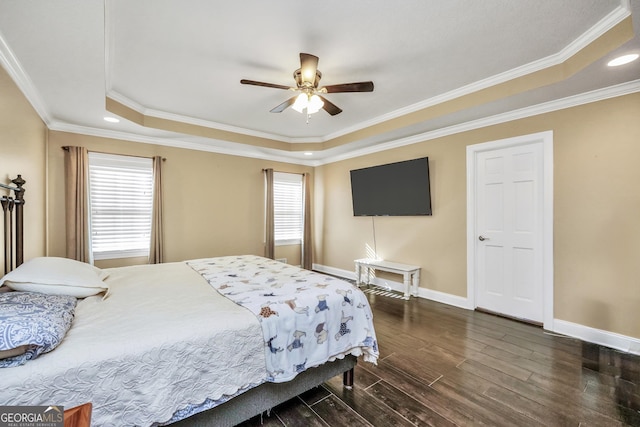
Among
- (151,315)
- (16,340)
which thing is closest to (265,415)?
(151,315)

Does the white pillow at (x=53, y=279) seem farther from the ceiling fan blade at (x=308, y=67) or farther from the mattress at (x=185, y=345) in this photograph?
the ceiling fan blade at (x=308, y=67)

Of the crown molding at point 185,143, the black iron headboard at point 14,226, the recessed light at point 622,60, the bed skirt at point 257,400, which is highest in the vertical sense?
the recessed light at point 622,60

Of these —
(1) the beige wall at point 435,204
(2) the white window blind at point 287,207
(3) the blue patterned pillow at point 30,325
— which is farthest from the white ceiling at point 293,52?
(2) the white window blind at point 287,207

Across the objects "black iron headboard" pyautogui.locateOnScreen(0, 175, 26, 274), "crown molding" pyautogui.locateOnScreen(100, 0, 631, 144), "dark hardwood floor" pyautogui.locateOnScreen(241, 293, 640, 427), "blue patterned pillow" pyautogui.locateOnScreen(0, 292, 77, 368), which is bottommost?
"dark hardwood floor" pyautogui.locateOnScreen(241, 293, 640, 427)

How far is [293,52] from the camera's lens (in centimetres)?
243

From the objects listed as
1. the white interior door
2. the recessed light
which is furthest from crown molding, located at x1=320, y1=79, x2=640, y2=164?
the recessed light

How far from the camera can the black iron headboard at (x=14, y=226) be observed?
7.10 ft

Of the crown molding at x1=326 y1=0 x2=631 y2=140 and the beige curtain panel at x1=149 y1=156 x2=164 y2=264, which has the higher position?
the crown molding at x1=326 y1=0 x2=631 y2=140

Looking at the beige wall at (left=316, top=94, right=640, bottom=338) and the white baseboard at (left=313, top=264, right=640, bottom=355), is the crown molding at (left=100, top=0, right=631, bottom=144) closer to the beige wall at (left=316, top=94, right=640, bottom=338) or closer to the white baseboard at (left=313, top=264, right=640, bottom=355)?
the beige wall at (left=316, top=94, right=640, bottom=338)

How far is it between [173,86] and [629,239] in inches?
192

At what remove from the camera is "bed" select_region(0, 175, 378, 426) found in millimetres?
1122

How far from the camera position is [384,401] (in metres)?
1.88

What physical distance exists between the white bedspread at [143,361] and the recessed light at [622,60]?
3.30 m

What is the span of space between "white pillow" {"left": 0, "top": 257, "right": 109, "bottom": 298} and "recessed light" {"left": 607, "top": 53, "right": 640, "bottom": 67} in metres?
4.21
